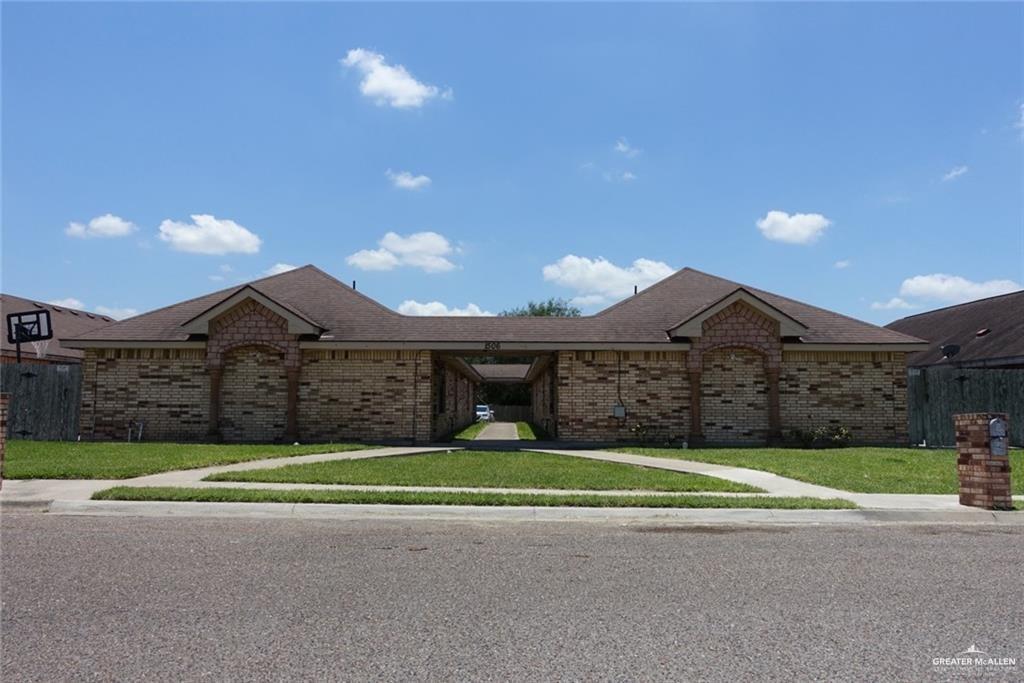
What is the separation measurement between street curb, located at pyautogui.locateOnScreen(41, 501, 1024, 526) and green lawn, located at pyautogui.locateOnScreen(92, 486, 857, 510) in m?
0.19

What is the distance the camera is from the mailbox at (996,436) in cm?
977

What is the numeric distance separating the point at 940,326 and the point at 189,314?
32.8m

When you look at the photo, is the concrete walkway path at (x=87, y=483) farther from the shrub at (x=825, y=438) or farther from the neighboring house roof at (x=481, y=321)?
the shrub at (x=825, y=438)

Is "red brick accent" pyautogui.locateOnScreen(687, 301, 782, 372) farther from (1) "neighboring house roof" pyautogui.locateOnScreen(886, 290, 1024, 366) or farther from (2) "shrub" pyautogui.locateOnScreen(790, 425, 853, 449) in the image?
(1) "neighboring house roof" pyautogui.locateOnScreen(886, 290, 1024, 366)

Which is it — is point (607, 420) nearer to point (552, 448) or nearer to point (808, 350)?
point (552, 448)

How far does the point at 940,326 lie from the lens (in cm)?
3412

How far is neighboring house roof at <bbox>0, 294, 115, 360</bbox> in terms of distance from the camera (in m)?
30.9

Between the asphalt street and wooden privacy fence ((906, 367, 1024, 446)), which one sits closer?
the asphalt street

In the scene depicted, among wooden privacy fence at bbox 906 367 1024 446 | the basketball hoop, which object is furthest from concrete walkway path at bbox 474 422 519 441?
the basketball hoop

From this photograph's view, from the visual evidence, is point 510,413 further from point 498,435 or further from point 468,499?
point 468,499

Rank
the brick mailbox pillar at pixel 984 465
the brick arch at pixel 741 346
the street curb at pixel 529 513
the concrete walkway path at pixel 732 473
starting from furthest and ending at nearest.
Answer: the brick arch at pixel 741 346, the concrete walkway path at pixel 732 473, the brick mailbox pillar at pixel 984 465, the street curb at pixel 529 513

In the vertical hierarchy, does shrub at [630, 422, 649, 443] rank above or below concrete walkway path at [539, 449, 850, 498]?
above

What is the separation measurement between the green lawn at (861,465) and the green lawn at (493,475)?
6.93ft

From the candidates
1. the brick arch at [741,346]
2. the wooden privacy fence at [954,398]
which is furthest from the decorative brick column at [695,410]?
the wooden privacy fence at [954,398]
